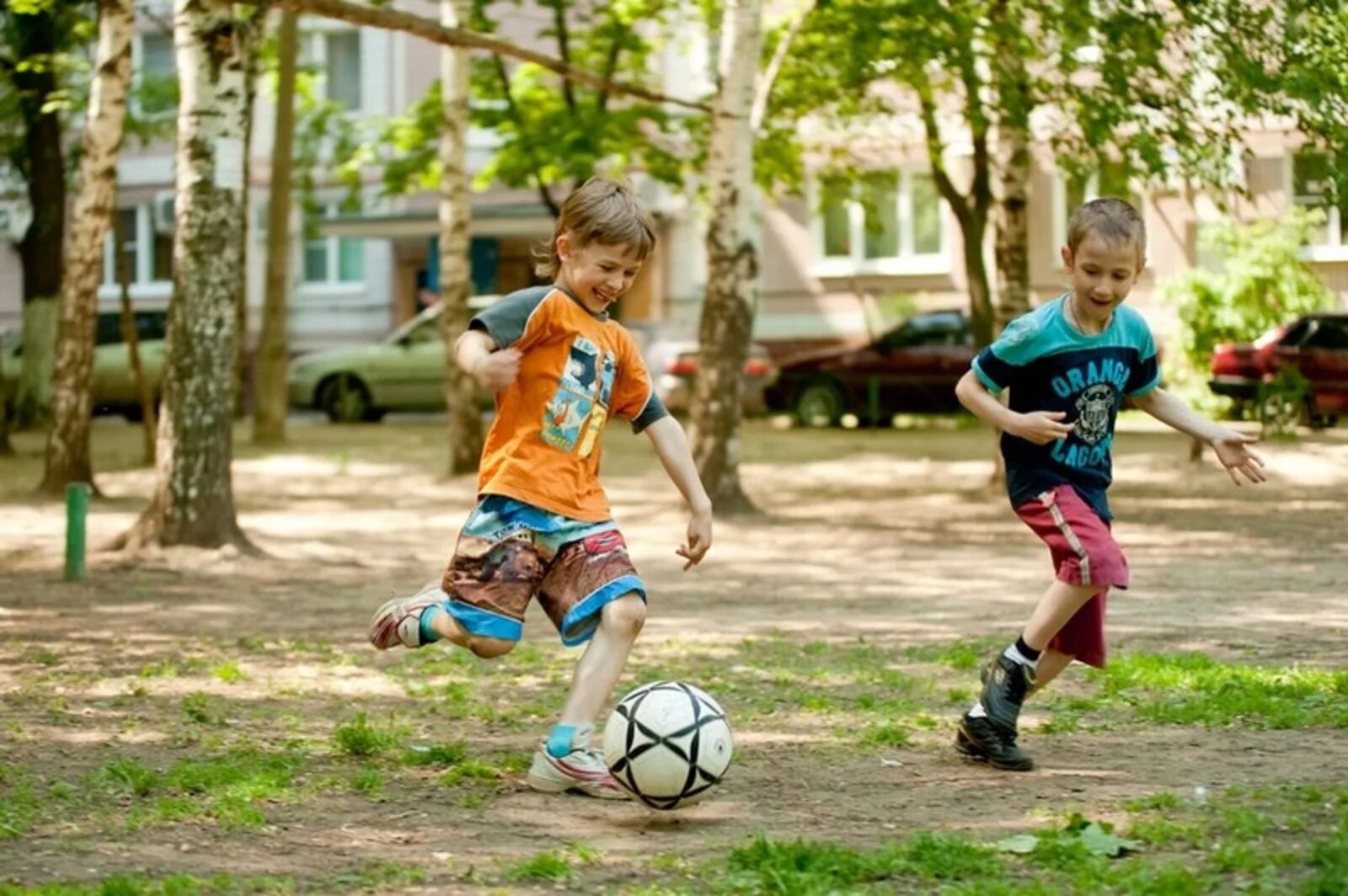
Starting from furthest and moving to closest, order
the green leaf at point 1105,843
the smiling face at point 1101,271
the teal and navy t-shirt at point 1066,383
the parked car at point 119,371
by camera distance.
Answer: the parked car at point 119,371 < the teal and navy t-shirt at point 1066,383 < the smiling face at point 1101,271 < the green leaf at point 1105,843

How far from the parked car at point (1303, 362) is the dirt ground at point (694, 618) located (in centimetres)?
139

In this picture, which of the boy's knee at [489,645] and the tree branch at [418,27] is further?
the tree branch at [418,27]

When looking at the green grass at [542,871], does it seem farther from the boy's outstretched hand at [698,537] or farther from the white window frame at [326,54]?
the white window frame at [326,54]

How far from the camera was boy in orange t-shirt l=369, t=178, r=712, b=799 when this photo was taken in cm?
621

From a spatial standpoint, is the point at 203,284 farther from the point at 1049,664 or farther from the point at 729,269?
the point at 1049,664

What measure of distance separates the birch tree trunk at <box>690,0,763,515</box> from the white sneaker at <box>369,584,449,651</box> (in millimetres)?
10783

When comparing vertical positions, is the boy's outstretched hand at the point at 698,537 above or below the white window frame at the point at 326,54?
below

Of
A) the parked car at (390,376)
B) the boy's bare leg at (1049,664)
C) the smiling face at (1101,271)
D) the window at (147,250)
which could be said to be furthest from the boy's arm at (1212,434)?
the window at (147,250)

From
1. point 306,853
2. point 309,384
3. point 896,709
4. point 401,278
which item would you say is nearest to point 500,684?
point 896,709

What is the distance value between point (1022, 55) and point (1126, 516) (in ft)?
13.5

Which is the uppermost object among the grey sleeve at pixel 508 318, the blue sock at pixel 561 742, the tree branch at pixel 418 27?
the tree branch at pixel 418 27

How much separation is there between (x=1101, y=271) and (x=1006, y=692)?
1.30 metres

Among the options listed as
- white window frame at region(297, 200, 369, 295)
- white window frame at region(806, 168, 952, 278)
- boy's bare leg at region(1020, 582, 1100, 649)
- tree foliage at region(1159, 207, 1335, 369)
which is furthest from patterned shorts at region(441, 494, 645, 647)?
white window frame at region(297, 200, 369, 295)

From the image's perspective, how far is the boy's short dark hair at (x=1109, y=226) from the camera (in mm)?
6441
